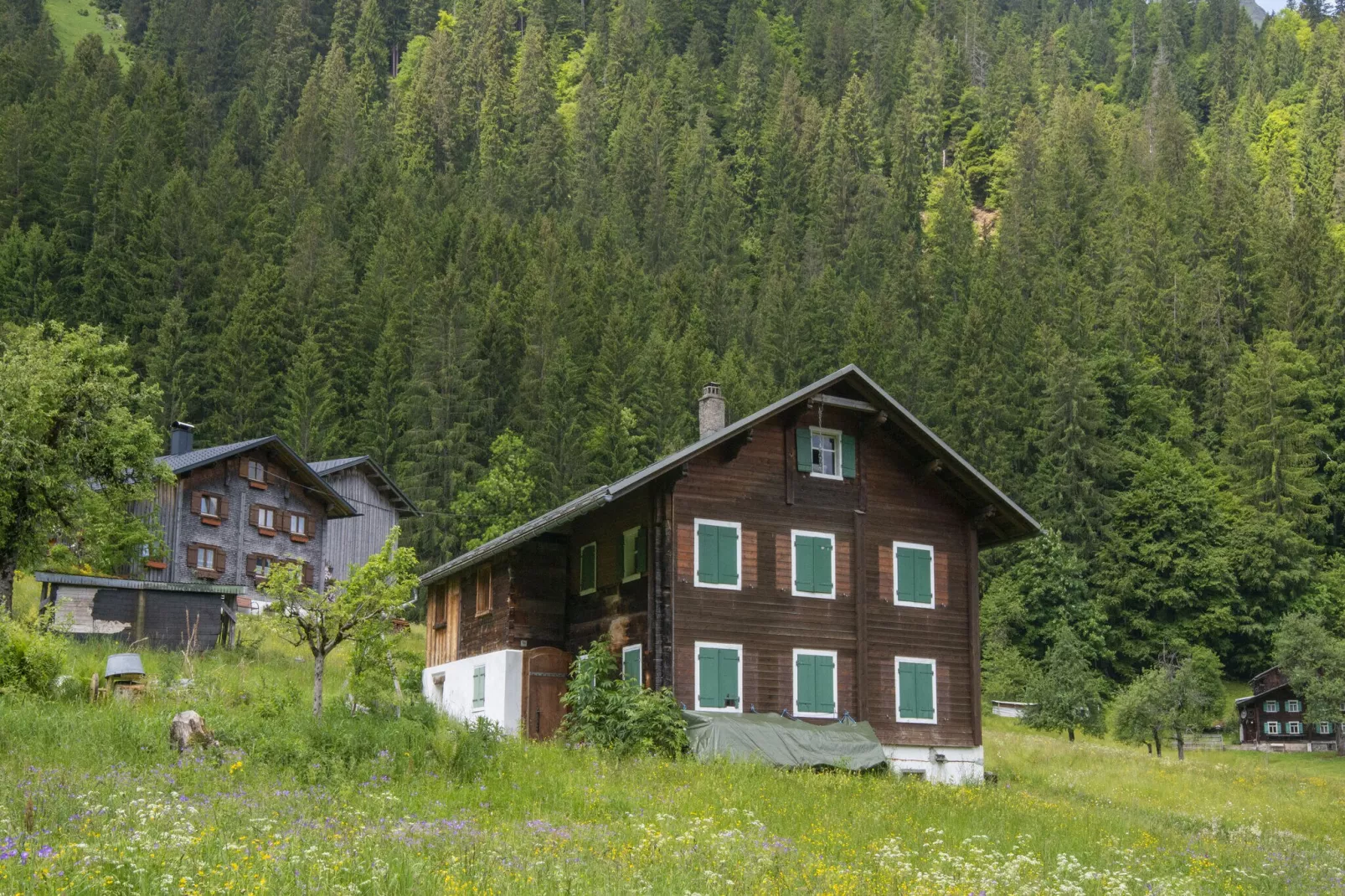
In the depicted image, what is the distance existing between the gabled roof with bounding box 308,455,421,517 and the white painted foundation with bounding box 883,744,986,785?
3472 centimetres

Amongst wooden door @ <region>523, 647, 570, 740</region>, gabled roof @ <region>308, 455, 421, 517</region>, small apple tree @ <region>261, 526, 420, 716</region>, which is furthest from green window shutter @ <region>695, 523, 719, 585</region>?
gabled roof @ <region>308, 455, 421, 517</region>

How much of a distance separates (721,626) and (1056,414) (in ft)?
206

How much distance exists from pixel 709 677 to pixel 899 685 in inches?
204

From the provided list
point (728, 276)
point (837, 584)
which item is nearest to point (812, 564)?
point (837, 584)

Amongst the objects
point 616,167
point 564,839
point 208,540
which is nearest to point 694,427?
point 208,540

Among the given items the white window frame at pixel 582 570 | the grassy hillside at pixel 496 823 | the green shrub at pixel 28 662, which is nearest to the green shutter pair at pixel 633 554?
the white window frame at pixel 582 570

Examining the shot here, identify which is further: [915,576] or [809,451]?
[915,576]

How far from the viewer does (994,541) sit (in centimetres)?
3778

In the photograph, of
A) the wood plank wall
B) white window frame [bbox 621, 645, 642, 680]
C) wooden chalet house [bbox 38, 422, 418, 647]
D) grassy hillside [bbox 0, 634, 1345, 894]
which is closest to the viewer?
grassy hillside [bbox 0, 634, 1345, 894]

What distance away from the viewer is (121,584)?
44500 millimetres

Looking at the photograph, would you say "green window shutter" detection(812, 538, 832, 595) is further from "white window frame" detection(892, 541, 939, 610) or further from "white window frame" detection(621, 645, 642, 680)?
"white window frame" detection(621, 645, 642, 680)

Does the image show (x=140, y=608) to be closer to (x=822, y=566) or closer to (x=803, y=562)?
(x=803, y=562)

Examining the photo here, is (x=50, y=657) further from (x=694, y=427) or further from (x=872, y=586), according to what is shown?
(x=694, y=427)

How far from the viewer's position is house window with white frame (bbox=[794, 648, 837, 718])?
33.5m
